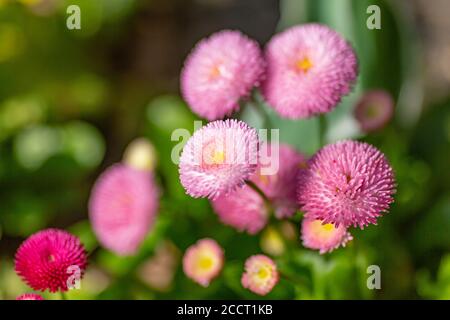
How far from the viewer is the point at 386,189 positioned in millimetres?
522

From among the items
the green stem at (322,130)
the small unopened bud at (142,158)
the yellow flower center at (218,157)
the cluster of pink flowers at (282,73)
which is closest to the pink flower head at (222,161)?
the yellow flower center at (218,157)

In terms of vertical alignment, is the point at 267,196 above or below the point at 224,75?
below

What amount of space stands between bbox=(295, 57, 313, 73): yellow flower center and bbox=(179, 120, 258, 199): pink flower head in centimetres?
12

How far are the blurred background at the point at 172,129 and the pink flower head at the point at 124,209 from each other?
0.22 feet

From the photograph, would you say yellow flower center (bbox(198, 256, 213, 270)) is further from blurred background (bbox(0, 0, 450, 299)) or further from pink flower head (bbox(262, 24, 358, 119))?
pink flower head (bbox(262, 24, 358, 119))

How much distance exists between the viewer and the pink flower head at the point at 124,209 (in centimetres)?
79

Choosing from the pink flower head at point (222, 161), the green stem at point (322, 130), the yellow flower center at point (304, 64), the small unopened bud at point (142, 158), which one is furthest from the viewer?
the small unopened bud at point (142, 158)

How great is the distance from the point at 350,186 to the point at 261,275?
5.4 inches

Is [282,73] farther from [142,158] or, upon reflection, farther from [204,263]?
[142,158]

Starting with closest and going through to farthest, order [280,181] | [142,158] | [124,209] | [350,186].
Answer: [350,186], [280,181], [124,209], [142,158]

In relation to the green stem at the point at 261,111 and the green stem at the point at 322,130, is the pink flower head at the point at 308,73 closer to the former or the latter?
the green stem at the point at 261,111

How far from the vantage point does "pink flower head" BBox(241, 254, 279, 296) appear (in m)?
0.60

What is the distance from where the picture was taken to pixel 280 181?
611mm

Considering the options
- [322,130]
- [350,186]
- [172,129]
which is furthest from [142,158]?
[350,186]
